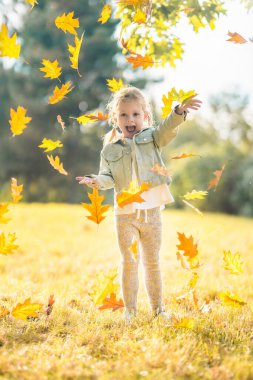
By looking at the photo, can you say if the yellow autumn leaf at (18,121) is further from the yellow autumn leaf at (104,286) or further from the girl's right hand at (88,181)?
the yellow autumn leaf at (104,286)

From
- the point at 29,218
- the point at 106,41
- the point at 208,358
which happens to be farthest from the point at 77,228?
the point at 106,41

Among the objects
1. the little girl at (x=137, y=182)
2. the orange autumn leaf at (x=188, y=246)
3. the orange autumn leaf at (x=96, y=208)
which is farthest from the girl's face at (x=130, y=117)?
the orange autumn leaf at (x=188, y=246)

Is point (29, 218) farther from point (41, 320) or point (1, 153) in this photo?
point (1, 153)

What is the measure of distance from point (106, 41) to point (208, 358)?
15.9 m

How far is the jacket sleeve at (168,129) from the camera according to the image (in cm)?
279

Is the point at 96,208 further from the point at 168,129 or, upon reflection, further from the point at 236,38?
the point at 236,38

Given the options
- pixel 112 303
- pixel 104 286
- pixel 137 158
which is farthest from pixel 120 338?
pixel 137 158

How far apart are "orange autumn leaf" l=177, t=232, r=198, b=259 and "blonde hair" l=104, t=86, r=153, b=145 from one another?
31.4 inches

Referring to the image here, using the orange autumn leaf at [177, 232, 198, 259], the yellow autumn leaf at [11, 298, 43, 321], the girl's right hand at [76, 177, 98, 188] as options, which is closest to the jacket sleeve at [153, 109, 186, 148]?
the girl's right hand at [76, 177, 98, 188]

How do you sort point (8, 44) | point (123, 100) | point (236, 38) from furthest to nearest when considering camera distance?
point (123, 100) → point (236, 38) → point (8, 44)

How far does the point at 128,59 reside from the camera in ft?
9.19

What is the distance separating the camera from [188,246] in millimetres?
2838

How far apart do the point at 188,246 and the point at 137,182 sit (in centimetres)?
50

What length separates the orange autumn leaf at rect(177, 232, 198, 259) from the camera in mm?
2803
